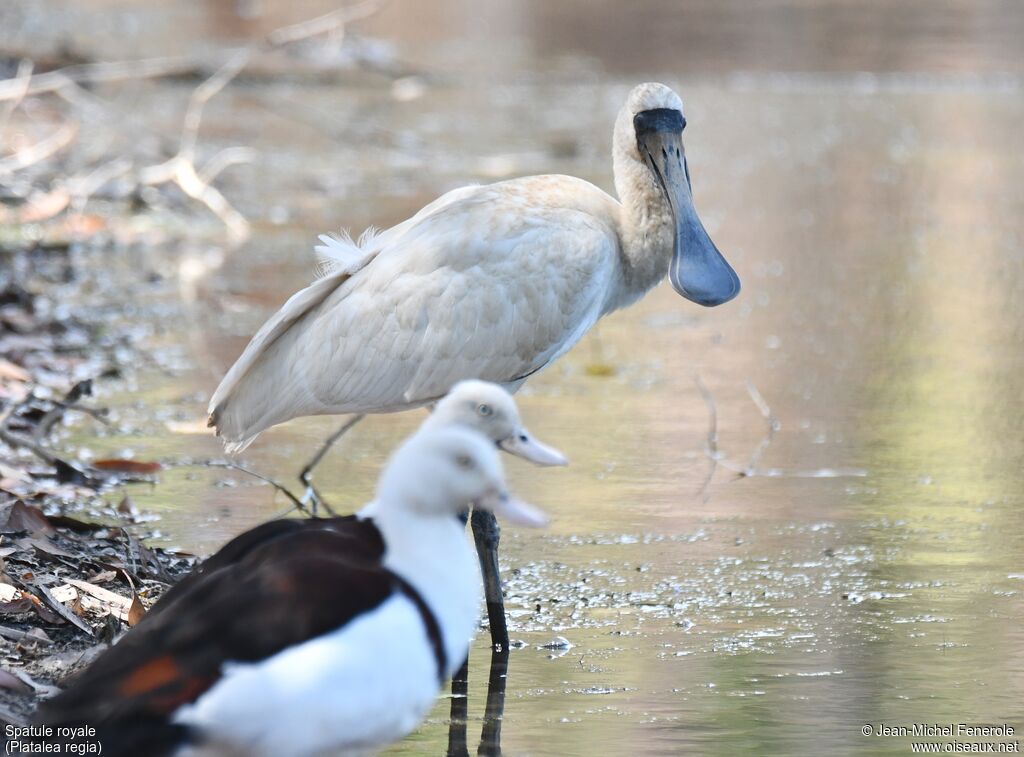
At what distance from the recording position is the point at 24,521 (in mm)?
6059

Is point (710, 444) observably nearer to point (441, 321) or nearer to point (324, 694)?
point (441, 321)

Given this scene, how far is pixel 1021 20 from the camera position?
2636 cm

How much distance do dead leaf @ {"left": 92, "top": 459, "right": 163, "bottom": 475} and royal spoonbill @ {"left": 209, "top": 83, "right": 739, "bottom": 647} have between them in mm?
1191

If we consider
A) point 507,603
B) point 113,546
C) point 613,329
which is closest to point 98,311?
point 613,329

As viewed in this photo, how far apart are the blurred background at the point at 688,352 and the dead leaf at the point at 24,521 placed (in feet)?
1.69

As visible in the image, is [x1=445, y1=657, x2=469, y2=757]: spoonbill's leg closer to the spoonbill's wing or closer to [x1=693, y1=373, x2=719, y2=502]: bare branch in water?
the spoonbill's wing

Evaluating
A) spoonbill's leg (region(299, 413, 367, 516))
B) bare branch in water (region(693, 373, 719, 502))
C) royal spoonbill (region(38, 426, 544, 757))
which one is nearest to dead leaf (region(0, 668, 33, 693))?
royal spoonbill (region(38, 426, 544, 757))

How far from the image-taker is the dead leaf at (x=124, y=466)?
7.41m

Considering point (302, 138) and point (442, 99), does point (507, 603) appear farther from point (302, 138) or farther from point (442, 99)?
point (442, 99)

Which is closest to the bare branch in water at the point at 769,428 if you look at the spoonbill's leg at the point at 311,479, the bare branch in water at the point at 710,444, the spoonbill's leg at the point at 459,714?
the bare branch in water at the point at 710,444

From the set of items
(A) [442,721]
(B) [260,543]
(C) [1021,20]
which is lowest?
(A) [442,721]

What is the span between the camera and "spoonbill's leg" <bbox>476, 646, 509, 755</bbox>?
4.80 metres

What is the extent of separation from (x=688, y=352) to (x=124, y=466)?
132 inches

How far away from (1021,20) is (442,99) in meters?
10.3
